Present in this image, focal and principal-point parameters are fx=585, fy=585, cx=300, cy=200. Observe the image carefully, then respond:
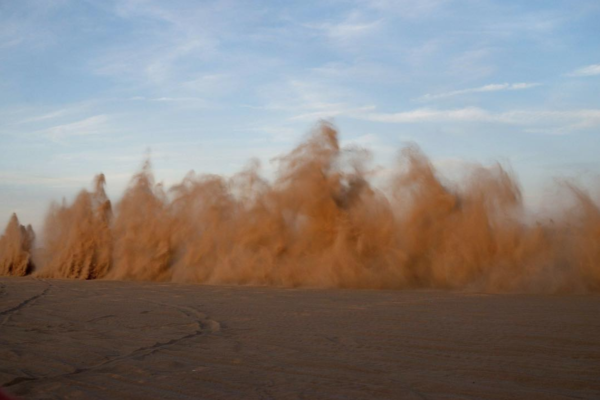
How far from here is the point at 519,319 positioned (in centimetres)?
938

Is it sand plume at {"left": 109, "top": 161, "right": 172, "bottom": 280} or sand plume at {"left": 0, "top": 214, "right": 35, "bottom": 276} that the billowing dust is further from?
sand plume at {"left": 0, "top": 214, "right": 35, "bottom": 276}

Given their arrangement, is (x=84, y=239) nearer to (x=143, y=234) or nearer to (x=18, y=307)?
(x=143, y=234)

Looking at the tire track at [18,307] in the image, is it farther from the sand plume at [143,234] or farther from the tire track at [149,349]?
the sand plume at [143,234]

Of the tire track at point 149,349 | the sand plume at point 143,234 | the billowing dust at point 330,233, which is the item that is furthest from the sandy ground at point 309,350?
the sand plume at point 143,234

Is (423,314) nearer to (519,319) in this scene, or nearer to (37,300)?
(519,319)

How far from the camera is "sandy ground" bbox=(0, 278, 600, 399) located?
213 inches

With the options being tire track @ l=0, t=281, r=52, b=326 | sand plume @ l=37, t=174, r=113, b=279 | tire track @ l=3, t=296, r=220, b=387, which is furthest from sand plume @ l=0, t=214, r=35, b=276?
tire track @ l=3, t=296, r=220, b=387

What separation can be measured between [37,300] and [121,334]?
7089mm

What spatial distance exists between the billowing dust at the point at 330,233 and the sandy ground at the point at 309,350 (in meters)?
4.07

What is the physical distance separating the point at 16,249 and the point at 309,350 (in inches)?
1039

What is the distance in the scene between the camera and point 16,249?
96.4ft

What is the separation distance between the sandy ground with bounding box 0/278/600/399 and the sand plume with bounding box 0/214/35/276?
1817 cm

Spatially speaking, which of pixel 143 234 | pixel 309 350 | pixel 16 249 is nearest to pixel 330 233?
pixel 143 234

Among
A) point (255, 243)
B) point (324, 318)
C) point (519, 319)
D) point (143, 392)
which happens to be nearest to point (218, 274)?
point (255, 243)
